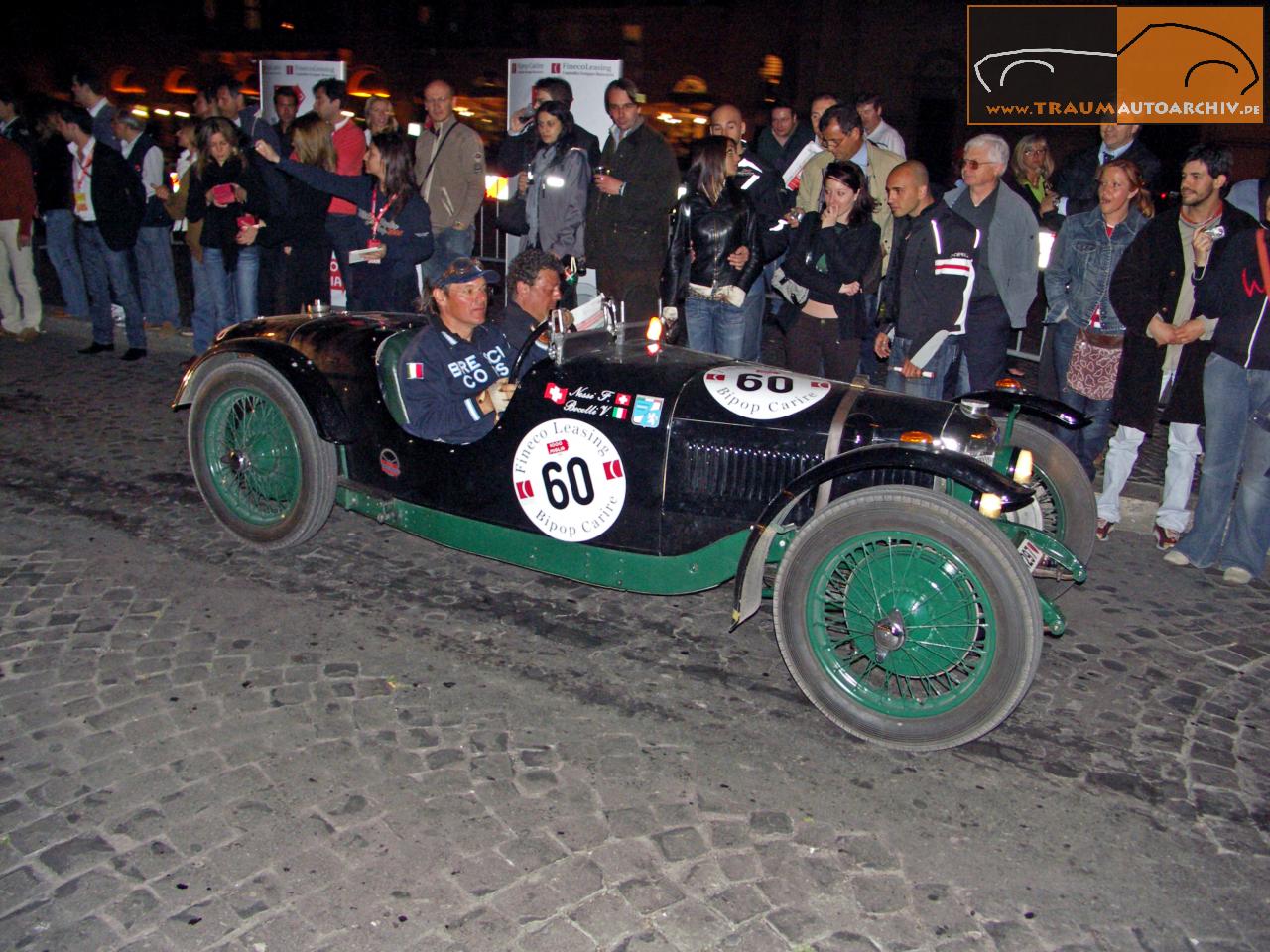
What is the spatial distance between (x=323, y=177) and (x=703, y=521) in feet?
17.0

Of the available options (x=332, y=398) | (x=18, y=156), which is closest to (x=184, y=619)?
(x=332, y=398)

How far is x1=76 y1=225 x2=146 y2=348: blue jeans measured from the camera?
29.4 feet

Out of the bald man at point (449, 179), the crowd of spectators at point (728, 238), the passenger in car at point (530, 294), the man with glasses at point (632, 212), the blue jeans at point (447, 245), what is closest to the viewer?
the passenger in car at point (530, 294)

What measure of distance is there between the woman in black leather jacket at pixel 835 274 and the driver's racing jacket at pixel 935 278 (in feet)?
0.96

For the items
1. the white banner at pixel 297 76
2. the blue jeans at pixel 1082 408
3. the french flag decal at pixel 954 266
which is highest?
the white banner at pixel 297 76

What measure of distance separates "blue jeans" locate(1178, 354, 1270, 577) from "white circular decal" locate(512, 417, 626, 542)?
3.13 metres

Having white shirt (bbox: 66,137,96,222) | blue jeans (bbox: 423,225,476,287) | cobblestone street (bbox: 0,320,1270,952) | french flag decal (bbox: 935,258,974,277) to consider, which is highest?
white shirt (bbox: 66,137,96,222)

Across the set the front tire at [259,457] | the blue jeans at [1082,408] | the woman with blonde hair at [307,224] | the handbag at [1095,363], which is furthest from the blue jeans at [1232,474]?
the woman with blonde hair at [307,224]

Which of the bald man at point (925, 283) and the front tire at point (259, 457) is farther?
the bald man at point (925, 283)

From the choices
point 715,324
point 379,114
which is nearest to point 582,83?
point 379,114

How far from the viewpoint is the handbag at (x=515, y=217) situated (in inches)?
332

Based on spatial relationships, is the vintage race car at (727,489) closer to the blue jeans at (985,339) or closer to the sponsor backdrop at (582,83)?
the blue jeans at (985,339)

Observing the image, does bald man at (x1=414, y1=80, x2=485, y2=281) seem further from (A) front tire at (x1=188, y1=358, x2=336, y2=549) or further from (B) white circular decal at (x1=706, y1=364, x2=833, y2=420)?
(B) white circular decal at (x1=706, y1=364, x2=833, y2=420)

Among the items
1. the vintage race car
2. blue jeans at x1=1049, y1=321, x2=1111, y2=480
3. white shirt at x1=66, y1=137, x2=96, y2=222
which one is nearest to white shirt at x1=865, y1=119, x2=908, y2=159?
blue jeans at x1=1049, y1=321, x2=1111, y2=480
